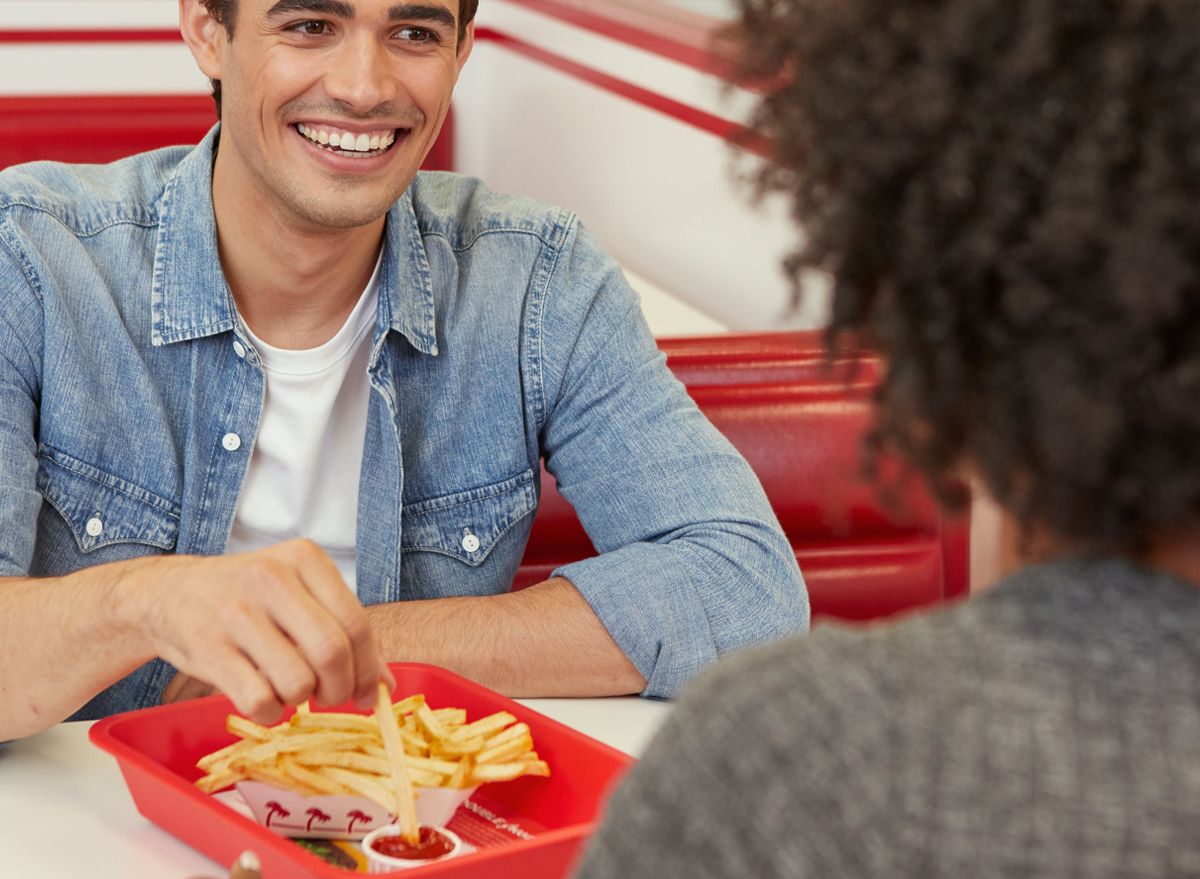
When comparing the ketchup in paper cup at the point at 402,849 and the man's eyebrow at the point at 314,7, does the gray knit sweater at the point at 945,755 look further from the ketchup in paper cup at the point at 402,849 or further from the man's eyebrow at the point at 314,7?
the man's eyebrow at the point at 314,7

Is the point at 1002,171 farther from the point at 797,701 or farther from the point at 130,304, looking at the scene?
the point at 130,304

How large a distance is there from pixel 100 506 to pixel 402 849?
697mm

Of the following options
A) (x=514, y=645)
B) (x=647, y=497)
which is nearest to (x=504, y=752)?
(x=514, y=645)

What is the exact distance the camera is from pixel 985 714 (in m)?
A: 0.58

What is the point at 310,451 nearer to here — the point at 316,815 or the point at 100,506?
the point at 100,506

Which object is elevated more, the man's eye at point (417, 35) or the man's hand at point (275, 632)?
the man's eye at point (417, 35)

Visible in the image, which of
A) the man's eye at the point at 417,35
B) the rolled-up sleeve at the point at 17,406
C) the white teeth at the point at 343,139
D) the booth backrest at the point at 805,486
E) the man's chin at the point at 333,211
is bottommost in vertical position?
the booth backrest at the point at 805,486

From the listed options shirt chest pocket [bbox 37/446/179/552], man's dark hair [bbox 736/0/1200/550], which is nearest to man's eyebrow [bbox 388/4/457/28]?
shirt chest pocket [bbox 37/446/179/552]

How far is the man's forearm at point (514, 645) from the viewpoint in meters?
1.52

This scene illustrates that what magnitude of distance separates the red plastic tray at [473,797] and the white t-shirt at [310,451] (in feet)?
1.22

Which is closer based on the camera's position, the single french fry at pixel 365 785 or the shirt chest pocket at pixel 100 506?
the single french fry at pixel 365 785

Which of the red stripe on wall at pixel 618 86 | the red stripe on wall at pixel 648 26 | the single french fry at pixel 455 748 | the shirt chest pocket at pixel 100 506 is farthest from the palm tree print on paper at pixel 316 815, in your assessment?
the red stripe on wall at pixel 648 26

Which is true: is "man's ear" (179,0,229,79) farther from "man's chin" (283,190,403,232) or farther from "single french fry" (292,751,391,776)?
"single french fry" (292,751,391,776)

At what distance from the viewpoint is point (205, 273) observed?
1.72 metres
